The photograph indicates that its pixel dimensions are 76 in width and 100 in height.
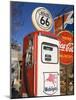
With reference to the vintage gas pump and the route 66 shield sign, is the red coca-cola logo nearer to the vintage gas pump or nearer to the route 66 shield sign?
the vintage gas pump

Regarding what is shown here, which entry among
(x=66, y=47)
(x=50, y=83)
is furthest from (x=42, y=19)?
(x=50, y=83)

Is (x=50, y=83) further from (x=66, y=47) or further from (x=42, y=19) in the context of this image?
(x=42, y=19)

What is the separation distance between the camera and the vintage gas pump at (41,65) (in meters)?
2.17

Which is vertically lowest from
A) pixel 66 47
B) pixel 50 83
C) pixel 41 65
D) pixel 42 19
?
pixel 50 83

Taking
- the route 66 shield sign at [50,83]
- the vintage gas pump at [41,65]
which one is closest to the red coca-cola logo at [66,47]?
the vintage gas pump at [41,65]

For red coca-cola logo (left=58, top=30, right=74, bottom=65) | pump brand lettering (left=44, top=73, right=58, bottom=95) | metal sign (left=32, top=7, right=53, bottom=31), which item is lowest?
pump brand lettering (left=44, top=73, right=58, bottom=95)

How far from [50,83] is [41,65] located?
0.17 metres

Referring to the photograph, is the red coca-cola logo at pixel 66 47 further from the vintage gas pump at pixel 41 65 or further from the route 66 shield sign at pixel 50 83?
the route 66 shield sign at pixel 50 83

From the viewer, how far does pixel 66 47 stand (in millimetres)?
2273

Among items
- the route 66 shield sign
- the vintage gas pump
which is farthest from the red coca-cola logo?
the route 66 shield sign

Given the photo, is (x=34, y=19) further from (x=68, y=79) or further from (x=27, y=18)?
(x=68, y=79)

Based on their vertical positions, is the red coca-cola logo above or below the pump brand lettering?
above

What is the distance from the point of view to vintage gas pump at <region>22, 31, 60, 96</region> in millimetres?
2170

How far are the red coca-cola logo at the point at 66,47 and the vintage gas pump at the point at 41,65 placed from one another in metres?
0.04
